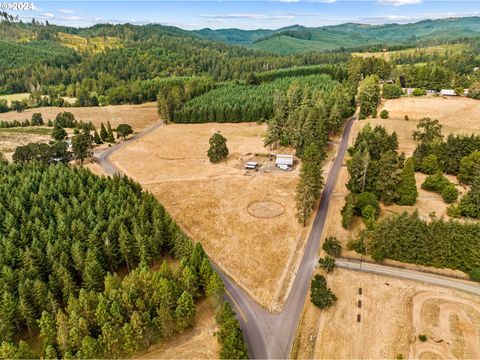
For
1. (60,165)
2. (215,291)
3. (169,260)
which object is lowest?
(169,260)

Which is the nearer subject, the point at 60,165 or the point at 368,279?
the point at 368,279

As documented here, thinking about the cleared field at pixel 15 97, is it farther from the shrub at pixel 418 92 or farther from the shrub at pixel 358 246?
the shrub at pixel 418 92

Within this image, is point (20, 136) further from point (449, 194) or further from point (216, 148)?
point (449, 194)

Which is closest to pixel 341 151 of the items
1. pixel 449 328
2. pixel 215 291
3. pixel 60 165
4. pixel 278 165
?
Answer: pixel 278 165

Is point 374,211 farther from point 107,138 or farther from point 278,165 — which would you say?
point 107,138

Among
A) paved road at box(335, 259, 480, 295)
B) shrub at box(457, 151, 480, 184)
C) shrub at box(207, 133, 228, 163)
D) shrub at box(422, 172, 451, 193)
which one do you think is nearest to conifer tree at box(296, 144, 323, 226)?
paved road at box(335, 259, 480, 295)

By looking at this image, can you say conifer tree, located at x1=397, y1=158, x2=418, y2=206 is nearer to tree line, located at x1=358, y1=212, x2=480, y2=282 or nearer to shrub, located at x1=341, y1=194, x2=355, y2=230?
shrub, located at x1=341, y1=194, x2=355, y2=230
